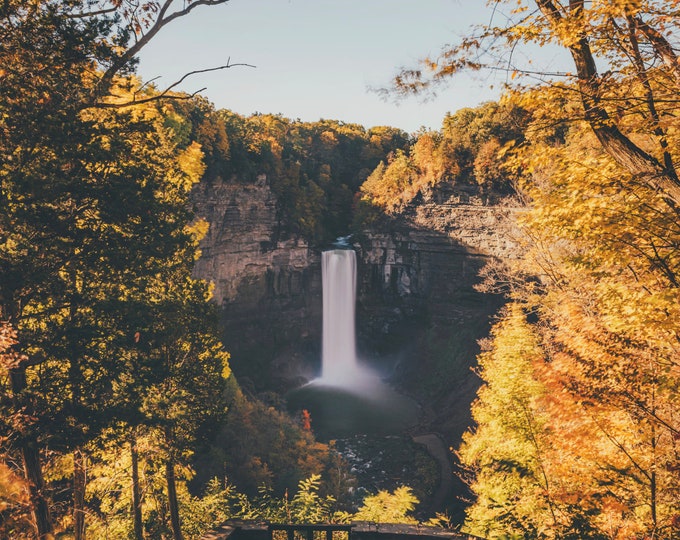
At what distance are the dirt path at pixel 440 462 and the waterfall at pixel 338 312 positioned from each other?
13.8 metres

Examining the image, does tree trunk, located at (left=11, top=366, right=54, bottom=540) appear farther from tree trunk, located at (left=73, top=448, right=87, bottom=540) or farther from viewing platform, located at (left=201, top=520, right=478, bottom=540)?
viewing platform, located at (left=201, top=520, right=478, bottom=540)

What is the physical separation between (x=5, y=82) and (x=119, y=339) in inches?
208

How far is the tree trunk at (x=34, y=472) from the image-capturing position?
6.86 meters

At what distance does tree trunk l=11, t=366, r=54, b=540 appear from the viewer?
270 inches

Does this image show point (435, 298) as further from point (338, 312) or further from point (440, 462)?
point (440, 462)

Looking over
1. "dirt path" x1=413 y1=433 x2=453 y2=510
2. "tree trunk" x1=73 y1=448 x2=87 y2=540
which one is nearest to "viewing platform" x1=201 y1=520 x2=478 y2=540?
"tree trunk" x1=73 y1=448 x2=87 y2=540

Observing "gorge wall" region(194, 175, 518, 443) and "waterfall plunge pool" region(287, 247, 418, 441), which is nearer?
"waterfall plunge pool" region(287, 247, 418, 441)

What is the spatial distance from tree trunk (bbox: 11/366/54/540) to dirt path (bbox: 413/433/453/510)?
63.3ft

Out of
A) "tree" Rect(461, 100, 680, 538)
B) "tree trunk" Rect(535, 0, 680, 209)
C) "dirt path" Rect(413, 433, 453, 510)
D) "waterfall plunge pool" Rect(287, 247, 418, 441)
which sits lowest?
"dirt path" Rect(413, 433, 453, 510)

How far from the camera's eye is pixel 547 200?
6438 millimetres

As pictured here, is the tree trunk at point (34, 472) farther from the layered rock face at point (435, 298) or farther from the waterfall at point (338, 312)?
the waterfall at point (338, 312)

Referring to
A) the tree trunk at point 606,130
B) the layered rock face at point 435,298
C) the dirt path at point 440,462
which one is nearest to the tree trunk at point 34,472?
the tree trunk at point 606,130

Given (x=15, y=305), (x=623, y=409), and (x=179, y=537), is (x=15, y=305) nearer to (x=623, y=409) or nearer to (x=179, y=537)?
(x=179, y=537)

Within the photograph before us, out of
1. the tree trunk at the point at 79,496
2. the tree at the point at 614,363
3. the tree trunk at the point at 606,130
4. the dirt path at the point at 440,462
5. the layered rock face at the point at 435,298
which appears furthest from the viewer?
the layered rock face at the point at 435,298
